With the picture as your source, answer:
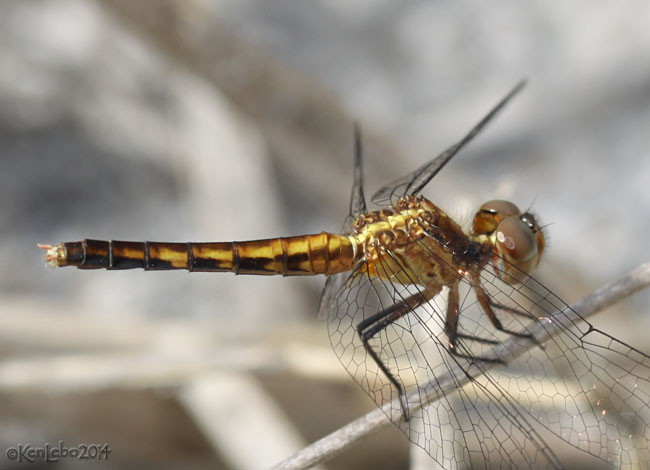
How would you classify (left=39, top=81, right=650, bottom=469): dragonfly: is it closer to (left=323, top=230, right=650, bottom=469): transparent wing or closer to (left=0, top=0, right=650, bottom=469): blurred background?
(left=323, top=230, right=650, bottom=469): transparent wing

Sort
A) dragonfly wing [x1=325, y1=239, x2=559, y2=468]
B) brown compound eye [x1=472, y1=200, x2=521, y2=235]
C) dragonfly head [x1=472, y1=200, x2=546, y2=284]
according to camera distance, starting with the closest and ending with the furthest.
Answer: dragonfly wing [x1=325, y1=239, x2=559, y2=468]
dragonfly head [x1=472, y1=200, x2=546, y2=284]
brown compound eye [x1=472, y1=200, x2=521, y2=235]

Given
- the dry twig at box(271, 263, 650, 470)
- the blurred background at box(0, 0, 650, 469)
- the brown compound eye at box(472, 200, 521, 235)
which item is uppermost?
the blurred background at box(0, 0, 650, 469)

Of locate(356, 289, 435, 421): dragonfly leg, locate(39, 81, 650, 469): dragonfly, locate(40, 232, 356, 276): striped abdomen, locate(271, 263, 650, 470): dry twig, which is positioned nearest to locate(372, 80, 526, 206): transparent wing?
locate(39, 81, 650, 469): dragonfly

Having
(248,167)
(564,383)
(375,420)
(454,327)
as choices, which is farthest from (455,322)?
(248,167)

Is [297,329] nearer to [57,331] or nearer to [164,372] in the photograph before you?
[164,372]

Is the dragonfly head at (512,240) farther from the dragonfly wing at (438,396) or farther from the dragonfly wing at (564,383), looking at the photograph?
the dragonfly wing at (438,396)

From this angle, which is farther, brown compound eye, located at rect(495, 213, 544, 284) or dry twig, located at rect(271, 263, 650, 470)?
brown compound eye, located at rect(495, 213, 544, 284)

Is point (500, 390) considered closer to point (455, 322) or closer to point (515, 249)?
point (455, 322)
